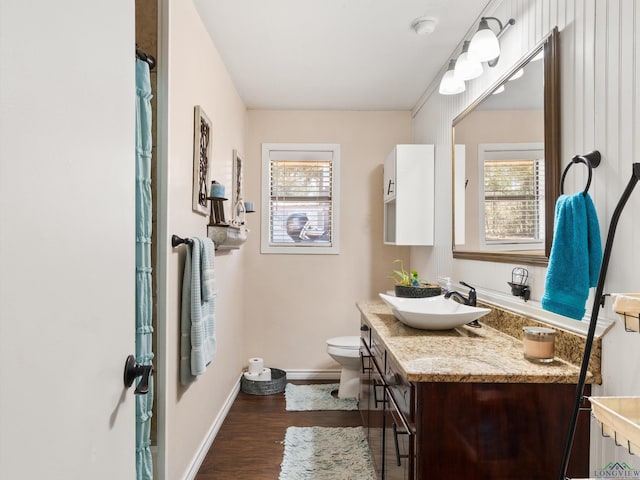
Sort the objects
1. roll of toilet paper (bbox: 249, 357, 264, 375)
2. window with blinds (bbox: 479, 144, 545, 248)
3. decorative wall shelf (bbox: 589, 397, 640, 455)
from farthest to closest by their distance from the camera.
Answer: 1. roll of toilet paper (bbox: 249, 357, 264, 375)
2. window with blinds (bbox: 479, 144, 545, 248)
3. decorative wall shelf (bbox: 589, 397, 640, 455)

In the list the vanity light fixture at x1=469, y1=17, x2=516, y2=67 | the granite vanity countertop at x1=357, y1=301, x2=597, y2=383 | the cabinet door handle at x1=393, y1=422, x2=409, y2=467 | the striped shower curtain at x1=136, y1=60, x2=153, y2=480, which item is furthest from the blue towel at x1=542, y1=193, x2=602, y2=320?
the striped shower curtain at x1=136, y1=60, x2=153, y2=480

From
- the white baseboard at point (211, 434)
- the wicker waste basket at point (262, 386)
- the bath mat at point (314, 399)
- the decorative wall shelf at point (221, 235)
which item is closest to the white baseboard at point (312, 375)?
the bath mat at point (314, 399)

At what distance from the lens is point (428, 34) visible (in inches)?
94.3

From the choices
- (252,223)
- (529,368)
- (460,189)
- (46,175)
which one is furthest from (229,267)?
(46,175)

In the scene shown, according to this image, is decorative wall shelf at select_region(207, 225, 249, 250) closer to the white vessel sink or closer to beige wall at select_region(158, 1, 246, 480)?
beige wall at select_region(158, 1, 246, 480)

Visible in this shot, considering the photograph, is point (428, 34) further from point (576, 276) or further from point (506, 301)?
point (576, 276)

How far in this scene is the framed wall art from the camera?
2156 millimetres

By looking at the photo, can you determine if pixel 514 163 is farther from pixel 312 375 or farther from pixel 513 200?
pixel 312 375

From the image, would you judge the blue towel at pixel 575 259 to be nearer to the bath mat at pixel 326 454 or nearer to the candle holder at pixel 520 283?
the candle holder at pixel 520 283

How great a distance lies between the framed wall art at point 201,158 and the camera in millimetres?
2156

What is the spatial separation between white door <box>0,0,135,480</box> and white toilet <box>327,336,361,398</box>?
2320 millimetres

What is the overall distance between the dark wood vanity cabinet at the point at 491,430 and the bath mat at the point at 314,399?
1904 millimetres

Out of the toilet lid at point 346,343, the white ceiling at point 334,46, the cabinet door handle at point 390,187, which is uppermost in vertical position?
the white ceiling at point 334,46

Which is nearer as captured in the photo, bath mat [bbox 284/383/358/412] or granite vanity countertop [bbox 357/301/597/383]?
granite vanity countertop [bbox 357/301/597/383]
